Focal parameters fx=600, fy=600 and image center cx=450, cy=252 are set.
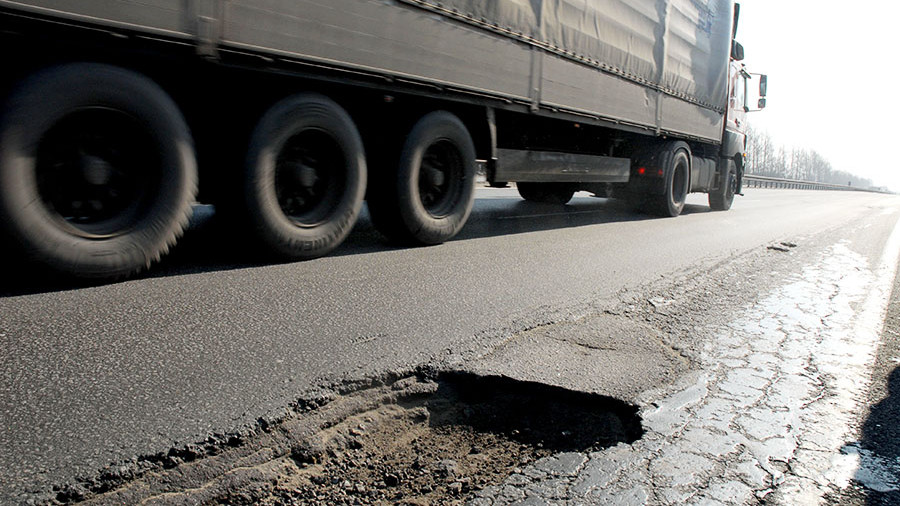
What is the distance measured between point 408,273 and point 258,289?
3.76 feet

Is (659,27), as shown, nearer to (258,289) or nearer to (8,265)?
(258,289)

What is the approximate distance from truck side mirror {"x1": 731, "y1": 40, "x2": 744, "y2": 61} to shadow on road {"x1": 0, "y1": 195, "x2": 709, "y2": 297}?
4.46m

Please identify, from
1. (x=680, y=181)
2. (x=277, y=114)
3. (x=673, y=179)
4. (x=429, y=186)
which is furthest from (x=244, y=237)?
(x=680, y=181)

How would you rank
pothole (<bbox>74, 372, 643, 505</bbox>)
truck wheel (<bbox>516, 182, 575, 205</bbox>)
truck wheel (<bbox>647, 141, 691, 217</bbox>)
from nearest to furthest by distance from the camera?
1. pothole (<bbox>74, 372, 643, 505</bbox>)
2. truck wheel (<bbox>647, 141, 691, 217</bbox>)
3. truck wheel (<bbox>516, 182, 575, 205</bbox>)

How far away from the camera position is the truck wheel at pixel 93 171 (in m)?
3.11

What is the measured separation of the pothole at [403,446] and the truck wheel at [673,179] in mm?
8238

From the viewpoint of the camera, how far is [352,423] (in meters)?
2.24

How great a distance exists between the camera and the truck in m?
3.20

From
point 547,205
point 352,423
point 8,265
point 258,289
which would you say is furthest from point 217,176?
point 547,205

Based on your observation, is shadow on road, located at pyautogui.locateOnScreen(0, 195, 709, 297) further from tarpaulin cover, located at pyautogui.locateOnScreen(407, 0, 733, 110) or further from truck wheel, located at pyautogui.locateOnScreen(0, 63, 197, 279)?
tarpaulin cover, located at pyautogui.locateOnScreen(407, 0, 733, 110)

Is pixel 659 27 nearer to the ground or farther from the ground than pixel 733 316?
farther from the ground

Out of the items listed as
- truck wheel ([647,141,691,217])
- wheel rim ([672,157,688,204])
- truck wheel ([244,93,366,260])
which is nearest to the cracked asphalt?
truck wheel ([244,93,366,260])

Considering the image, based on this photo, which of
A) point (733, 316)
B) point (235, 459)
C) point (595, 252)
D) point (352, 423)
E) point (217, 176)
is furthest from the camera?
point (595, 252)

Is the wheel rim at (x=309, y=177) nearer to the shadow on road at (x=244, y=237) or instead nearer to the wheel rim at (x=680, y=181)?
the shadow on road at (x=244, y=237)
